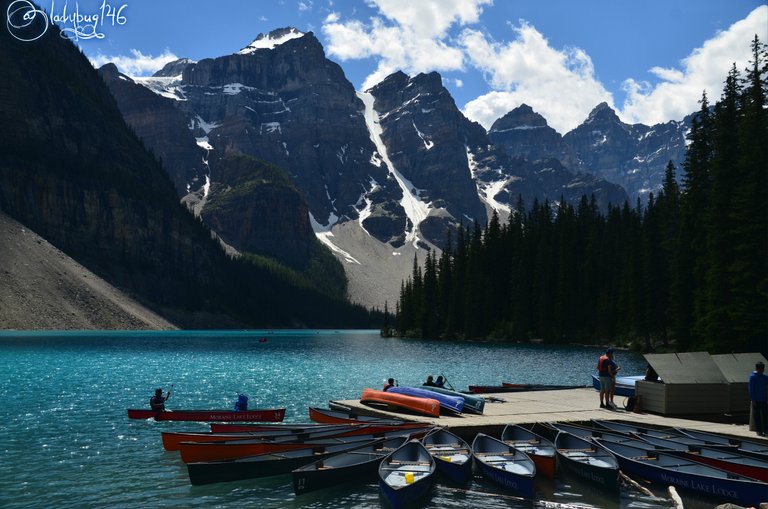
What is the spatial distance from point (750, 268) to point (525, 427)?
3439 cm

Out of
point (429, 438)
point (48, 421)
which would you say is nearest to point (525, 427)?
point (429, 438)

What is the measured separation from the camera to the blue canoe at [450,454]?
2141 cm

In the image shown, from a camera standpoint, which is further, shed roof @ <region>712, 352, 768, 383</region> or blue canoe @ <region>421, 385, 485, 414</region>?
blue canoe @ <region>421, 385, 485, 414</region>

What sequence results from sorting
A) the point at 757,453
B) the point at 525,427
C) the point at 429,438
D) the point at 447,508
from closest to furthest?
1. the point at 447,508
2. the point at 757,453
3. the point at 429,438
4. the point at 525,427

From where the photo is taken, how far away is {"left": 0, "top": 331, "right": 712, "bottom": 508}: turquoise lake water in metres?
20.5

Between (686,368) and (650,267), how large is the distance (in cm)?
7178

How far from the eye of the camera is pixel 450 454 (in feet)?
75.1

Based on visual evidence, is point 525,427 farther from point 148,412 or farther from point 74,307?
point 74,307

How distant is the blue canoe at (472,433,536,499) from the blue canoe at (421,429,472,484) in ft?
1.45

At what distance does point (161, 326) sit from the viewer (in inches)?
7687

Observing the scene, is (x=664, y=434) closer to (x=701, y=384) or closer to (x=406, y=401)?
(x=701, y=384)

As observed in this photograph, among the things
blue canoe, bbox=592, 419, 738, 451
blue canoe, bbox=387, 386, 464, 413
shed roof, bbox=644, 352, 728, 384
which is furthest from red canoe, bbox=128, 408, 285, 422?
shed roof, bbox=644, 352, 728, 384

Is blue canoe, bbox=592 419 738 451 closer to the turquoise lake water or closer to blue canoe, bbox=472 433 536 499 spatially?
the turquoise lake water

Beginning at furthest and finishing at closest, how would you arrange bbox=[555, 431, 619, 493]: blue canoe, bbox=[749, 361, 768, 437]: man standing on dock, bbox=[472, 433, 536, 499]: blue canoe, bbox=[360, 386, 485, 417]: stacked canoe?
1. bbox=[360, 386, 485, 417]: stacked canoe
2. bbox=[749, 361, 768, 437]: man standing on dock
3. bbox=[555, 431, 619, 493]: blue canoe
4. bbox=[472, 433, 536, 499]: blue canoe
